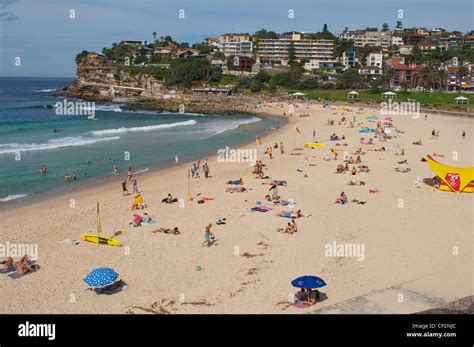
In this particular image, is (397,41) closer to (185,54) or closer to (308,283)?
(185,54)

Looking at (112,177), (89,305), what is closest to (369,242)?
(89,305)

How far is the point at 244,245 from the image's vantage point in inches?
565

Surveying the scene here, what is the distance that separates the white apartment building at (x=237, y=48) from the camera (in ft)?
446

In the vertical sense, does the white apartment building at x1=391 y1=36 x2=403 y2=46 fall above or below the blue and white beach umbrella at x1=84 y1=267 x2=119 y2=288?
above

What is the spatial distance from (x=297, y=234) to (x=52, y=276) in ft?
24.6

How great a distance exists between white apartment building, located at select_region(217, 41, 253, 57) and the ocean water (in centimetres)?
7800

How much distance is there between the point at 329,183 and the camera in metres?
22.3

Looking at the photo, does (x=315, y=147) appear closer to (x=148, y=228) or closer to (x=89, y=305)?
(x=148, y=228)

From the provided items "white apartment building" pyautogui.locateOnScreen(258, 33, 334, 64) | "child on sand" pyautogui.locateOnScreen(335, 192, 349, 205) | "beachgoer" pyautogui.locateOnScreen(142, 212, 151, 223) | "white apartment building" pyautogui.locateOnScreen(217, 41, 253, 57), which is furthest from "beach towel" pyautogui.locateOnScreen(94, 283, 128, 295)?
"white apartment building" pyautogui.locateOnScreen(217, 41, 253, 57)

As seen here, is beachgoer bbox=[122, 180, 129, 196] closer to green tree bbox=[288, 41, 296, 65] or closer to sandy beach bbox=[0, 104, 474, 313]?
sandy beach bbox=[0, 104, 474, 313]

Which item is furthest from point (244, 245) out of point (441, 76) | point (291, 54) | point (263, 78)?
point (291, 54)

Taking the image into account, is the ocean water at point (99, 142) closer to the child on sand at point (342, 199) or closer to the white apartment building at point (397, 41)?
the child on sand at point (342, 199)

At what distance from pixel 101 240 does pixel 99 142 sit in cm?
2332

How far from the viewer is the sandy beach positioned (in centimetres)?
1090
